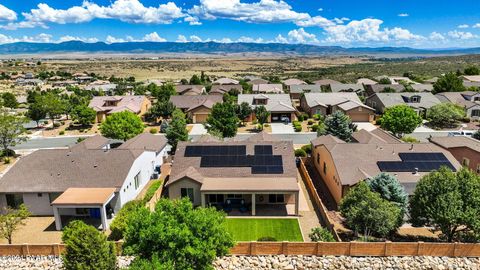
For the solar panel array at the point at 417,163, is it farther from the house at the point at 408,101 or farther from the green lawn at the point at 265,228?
the house at the point at 408,101

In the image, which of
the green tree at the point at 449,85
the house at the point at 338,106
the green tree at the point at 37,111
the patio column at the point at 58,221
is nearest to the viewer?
the patio column at the point at 58,221

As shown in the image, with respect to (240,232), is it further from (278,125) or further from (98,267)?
(278,125)

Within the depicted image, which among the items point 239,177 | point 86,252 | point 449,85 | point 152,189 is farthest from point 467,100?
point 86,252

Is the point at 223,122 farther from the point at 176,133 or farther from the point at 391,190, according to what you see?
the point at 391,190

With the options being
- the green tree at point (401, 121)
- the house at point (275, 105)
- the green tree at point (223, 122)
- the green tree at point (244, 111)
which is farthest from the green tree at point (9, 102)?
the green tree at point (401, 121)

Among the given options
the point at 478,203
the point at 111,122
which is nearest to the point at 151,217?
the point at 478,203

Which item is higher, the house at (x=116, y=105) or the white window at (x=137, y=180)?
the house at (x=116, y=105)

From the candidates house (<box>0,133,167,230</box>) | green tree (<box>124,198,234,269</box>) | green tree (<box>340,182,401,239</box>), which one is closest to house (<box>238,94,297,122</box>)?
house (<box>0,133,167,230</box>)

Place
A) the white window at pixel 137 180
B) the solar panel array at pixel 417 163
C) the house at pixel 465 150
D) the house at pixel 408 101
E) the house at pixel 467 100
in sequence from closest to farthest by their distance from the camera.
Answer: the solar panel array at pixel 417 163 < the white window at pixel 137 180 < the house at pixel 465 150 < the house at pixel 467 100 < the house at pixel 408 101
